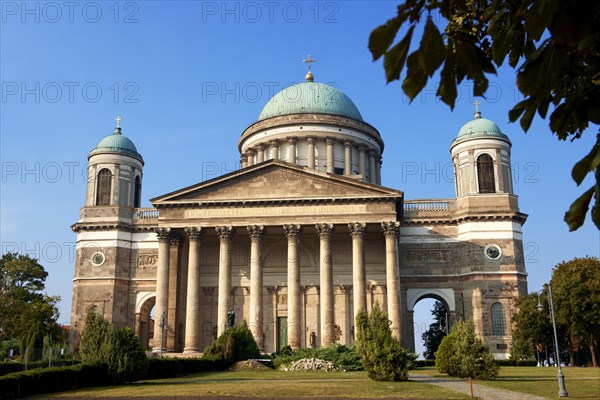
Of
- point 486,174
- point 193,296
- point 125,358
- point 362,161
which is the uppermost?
A: point 362,161

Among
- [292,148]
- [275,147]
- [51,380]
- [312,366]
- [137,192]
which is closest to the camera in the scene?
[51,380]

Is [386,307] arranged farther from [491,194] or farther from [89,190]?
[89,190]

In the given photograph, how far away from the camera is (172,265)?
165 ft

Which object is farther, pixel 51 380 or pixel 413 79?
pixel 51 380

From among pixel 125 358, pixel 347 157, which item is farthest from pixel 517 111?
pixel 347 157

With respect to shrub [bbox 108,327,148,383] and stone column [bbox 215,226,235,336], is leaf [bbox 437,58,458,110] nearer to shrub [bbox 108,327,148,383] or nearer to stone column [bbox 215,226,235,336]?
shrub [bbox 108,327,148,383]

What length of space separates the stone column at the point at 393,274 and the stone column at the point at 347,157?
44.7ft

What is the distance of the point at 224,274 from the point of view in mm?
48000

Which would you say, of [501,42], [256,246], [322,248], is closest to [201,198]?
[256,246]

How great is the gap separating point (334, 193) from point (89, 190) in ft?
75.9

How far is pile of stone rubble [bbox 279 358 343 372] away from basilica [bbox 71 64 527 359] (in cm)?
821

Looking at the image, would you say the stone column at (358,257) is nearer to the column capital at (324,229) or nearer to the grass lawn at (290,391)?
the column capital at (324,229)

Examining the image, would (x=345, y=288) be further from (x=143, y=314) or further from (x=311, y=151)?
(x=143, y=314)

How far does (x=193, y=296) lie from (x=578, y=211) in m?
45.9
